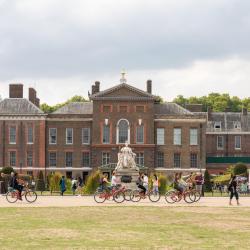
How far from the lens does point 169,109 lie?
88688 millimetres

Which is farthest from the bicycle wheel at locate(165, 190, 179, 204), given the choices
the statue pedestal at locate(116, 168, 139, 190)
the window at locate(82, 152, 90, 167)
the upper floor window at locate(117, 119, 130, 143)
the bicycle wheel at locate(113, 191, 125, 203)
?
the window at locate(82, 152, 90, 167)

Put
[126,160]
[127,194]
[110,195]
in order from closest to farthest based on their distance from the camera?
1. [110,195]
2. [127,194]
3. [126,160]

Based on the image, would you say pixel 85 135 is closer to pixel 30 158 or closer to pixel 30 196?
pixel 30 158

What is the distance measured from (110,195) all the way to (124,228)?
1610 centimetres

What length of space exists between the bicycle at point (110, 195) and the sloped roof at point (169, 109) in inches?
1875

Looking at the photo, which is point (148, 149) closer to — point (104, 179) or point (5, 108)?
point (5, 108)

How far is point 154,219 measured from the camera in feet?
91.5

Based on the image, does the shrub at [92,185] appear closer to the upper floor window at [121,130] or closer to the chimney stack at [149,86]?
the upper floor window at [121,130]

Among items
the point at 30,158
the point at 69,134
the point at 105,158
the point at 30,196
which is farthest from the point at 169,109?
the point at 30,196

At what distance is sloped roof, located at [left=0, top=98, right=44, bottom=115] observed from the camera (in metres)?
87.2

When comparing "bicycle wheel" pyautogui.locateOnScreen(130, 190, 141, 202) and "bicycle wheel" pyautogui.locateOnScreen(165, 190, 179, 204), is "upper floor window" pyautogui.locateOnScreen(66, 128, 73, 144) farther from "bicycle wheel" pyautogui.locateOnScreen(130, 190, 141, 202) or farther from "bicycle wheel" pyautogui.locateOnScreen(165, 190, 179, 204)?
"bicycle wheel" pyautogui.locateOnScreen(165, 190, 179, 204)

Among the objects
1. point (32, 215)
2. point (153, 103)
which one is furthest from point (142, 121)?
point (32, 215)

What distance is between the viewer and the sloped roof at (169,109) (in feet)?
289

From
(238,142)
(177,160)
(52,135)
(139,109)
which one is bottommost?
(177,160)
